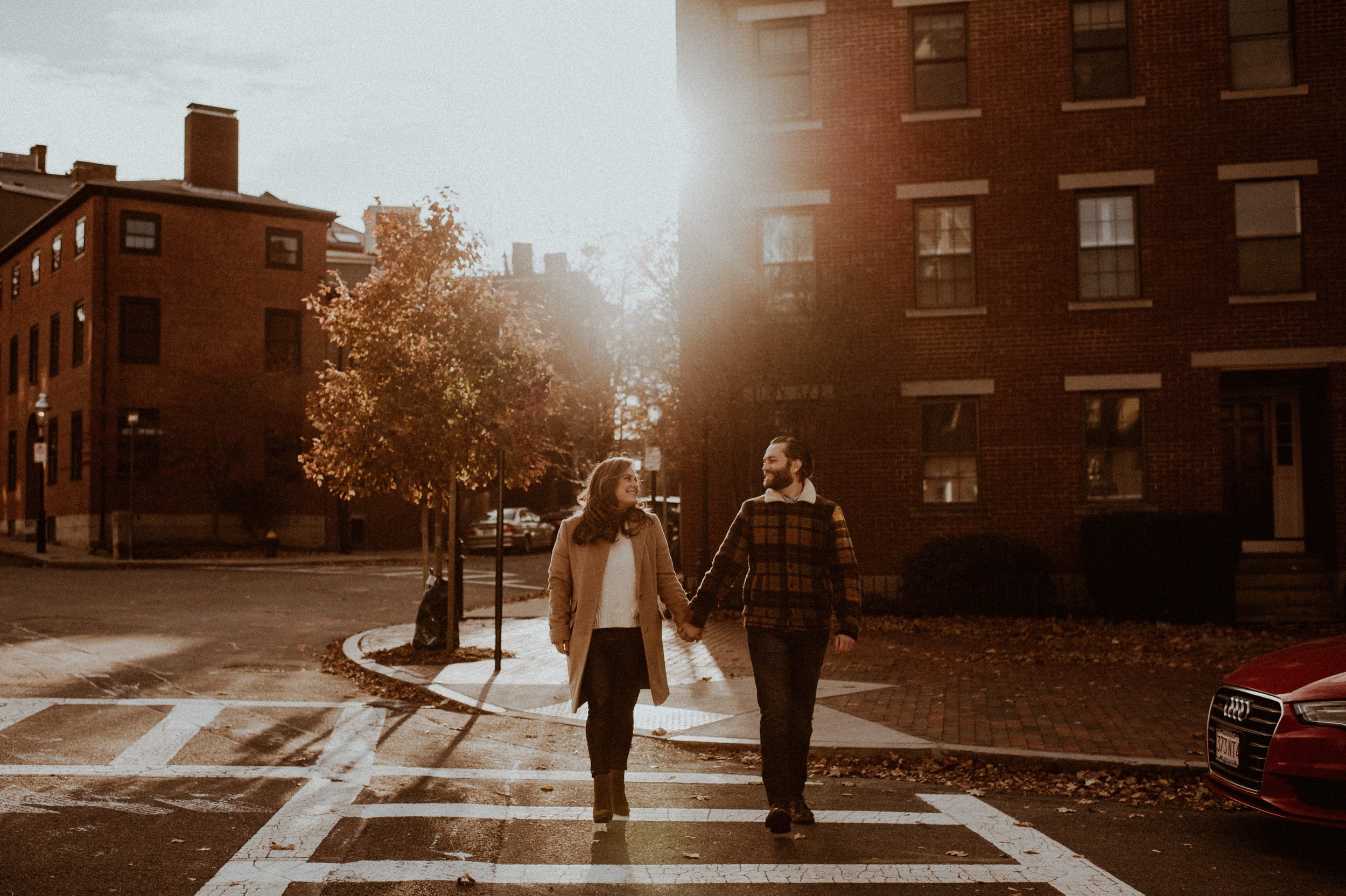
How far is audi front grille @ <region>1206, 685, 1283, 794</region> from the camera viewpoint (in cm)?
569

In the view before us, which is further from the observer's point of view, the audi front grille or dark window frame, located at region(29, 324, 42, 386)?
dark window frame, located at region(29, 324, 42, 386)

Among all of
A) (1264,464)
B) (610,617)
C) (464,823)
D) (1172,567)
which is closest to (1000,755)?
(610,617)

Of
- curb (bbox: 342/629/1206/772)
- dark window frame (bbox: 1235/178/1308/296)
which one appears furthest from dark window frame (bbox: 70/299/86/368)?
dark window frame (bbox: 1235/178/1308/296)

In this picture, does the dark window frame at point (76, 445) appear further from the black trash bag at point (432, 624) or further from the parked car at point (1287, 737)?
the parked car at point (1287, 737)

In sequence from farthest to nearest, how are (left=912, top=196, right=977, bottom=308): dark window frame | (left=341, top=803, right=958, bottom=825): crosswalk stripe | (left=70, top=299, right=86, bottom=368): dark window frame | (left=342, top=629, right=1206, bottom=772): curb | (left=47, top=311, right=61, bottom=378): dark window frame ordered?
(left=47, top=311, right=61, bottom=378): dark window frame < (left=70, top=299, right=86, bottom=368): dark window frame < (left=912, top=196, right=977, bottom=308): dark window frame < (left=342, top=629, right=1206, bottom=772): curb < (left=341, top=803, right=958, bottom=825): crosswalk stripe

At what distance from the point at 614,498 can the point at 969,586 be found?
12.0m

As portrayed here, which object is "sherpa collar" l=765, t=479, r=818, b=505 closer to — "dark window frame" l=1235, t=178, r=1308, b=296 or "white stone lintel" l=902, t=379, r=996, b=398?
"white stone lintel" l=902, t=379, r=996, b=398

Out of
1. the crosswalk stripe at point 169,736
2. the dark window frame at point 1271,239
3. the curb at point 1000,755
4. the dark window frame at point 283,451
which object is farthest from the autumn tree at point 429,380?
the dark window frame at point 283,451

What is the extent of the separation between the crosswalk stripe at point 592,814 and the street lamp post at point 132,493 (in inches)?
994

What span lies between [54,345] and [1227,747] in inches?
1545

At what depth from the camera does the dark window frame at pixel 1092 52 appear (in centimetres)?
1834

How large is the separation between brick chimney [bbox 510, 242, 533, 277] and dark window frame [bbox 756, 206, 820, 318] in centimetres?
2223

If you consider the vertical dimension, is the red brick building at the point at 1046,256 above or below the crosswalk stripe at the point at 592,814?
above

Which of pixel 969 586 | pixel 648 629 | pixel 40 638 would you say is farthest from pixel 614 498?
pixel 969 586
